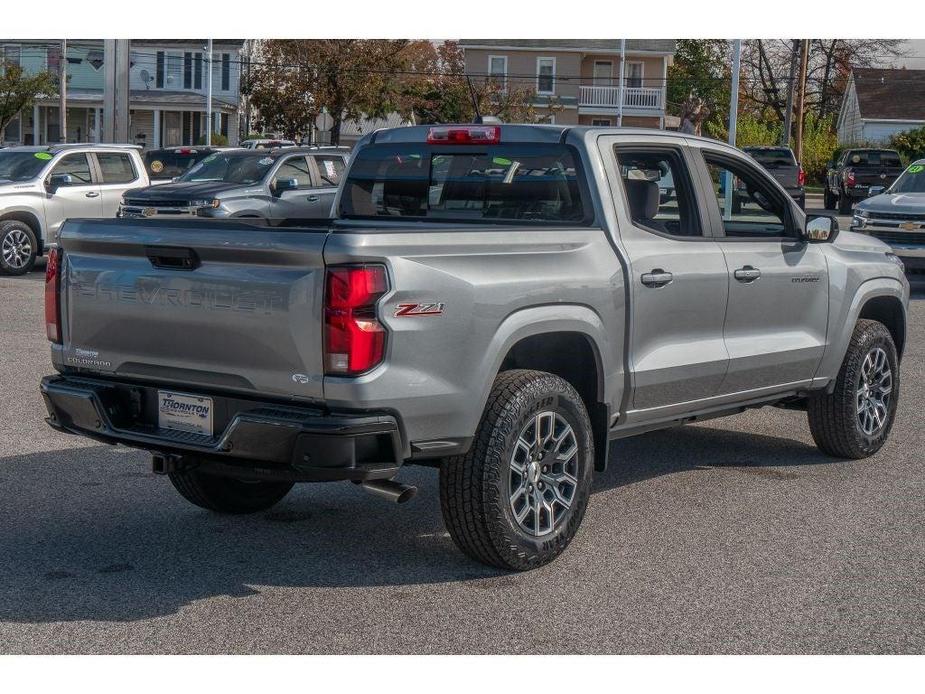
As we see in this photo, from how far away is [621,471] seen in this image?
785 cm

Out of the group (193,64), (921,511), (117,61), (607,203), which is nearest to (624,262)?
(607,203)

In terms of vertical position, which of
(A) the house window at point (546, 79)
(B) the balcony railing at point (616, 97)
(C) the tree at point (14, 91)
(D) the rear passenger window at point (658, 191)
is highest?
(A) the house window at point (546, 79)

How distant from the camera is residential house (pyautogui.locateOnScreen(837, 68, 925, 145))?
71250mm

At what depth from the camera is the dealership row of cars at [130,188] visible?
19047 millimetres

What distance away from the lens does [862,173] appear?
132ft

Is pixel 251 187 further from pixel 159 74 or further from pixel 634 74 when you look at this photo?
pixel 634 74

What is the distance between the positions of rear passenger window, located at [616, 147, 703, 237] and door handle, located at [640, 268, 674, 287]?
239 mm

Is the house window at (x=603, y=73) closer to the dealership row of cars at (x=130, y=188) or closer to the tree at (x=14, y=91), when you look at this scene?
the tree at (x=14, y=91)

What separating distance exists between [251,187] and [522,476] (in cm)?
1528

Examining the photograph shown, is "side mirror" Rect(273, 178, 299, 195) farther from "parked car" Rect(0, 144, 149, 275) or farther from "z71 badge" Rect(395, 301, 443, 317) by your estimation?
"z71 badge" Rect(395, 301, 443, 317)

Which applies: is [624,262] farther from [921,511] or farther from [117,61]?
[117,61]

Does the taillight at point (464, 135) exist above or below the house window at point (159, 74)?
below

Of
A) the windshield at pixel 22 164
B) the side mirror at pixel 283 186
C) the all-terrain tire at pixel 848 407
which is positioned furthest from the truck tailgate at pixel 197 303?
the side mirror at pixel 283 186

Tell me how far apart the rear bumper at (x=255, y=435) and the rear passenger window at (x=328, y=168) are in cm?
1559
